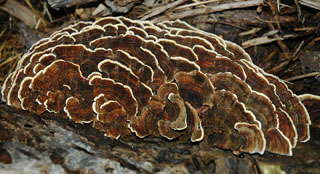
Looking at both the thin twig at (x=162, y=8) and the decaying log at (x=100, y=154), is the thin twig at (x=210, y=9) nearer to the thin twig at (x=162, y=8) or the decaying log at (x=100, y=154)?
the thin twig at (x=162, y=8)

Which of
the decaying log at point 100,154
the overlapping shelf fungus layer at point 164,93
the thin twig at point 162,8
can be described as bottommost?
the decaying log at point 100,154

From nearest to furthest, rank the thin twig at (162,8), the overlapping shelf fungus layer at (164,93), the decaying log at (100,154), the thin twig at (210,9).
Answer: the decaying log at (100,154)
the overlapping shelf fungus layer at (164,93)
the thin twig at (210,9)
the thin twig at (162,8)

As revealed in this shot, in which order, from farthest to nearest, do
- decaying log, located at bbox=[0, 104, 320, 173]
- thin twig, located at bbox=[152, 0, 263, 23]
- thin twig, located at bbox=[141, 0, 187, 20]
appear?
thin twig, located at bbox=[141, 0, 187, 20] < thin twig, located at bbox=[152, 0, 263, 23] < decaying log, located at bbox=[0, 104, 320, 173]

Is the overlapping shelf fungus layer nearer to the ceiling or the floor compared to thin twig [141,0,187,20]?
nearer to the floor

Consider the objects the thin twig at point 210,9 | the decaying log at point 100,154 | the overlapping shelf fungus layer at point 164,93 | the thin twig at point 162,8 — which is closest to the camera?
the decaying log at point 100,154

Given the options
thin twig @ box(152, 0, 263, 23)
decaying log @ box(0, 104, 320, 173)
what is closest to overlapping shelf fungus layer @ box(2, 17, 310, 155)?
decaying log @ box(0, 104, 320, 173)

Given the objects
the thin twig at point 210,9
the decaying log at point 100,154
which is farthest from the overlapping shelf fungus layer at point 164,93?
the thin twig at point 210,9

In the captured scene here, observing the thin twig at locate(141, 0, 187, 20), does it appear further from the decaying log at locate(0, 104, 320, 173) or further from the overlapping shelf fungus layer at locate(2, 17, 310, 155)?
the decaying log at locate(0, 104, 320, 173)

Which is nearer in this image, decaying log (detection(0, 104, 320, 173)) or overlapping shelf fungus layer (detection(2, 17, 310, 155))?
decaying log (detection(0, 104, 320, 173))

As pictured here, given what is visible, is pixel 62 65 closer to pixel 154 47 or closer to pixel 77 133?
pixel 77 133
